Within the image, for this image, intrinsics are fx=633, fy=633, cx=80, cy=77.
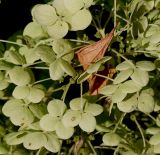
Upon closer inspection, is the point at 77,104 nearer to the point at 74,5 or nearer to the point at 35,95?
the point at 35,95

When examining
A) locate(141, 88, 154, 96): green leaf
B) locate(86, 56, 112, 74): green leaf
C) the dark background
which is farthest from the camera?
the dark background

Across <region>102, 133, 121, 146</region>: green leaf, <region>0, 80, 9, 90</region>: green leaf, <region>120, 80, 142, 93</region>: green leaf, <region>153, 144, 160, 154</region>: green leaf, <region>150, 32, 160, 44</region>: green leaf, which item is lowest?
<region>153, 144, 160, 154</region>: green leaf

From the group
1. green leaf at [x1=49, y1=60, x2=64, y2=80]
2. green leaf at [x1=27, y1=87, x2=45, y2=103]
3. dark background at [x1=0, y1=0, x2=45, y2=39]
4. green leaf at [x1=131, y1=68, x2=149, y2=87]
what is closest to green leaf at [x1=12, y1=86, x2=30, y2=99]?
green leaf at [x1=27, y1=87, x2=45, y2=103]

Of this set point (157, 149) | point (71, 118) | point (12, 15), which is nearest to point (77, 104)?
point (71, 118)

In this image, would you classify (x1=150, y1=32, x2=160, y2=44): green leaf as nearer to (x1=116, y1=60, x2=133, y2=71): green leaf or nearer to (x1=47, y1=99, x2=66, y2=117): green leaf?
(x1=116, y1=60, x2=133, y2=71): green leaf

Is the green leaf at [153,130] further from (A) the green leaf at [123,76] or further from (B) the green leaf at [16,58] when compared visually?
(B) the green leaf at [16,58]

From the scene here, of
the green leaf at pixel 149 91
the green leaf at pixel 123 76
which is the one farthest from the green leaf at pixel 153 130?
the green leaf at pixel 123 76

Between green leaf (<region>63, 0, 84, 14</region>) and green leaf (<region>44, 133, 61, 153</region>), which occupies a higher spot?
green leaf (<region>63, 0, 84, 14</region>)
